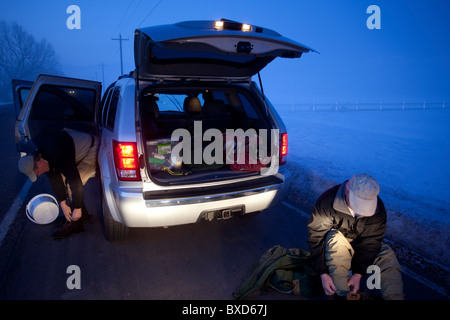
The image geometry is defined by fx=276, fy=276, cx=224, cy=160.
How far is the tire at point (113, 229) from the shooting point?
3170 mm

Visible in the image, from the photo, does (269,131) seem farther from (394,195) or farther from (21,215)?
(21,215)

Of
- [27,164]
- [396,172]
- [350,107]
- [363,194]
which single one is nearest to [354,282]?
[363,194]

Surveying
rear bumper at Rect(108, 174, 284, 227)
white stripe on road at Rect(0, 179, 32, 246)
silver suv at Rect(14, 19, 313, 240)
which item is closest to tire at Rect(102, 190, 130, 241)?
silver suv at Rect(14, 19, 313, 240)

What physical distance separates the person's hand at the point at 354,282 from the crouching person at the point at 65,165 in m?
3.01

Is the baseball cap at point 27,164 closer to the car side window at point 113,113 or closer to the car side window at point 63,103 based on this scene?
the car side window at point 113,113

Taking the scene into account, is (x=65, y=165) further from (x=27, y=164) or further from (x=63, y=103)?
(x=63, y=103)

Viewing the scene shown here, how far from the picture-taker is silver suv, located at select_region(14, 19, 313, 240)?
2.61 metres

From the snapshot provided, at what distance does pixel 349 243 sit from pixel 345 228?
0.47 ft

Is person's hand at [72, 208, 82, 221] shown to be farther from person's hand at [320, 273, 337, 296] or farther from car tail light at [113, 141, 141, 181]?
person's hand at [320, 273, 337, 296]

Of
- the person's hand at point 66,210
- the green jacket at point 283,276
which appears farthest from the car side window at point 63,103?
the green jacket at point 283,276

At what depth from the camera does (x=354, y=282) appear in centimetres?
222
